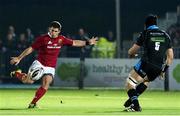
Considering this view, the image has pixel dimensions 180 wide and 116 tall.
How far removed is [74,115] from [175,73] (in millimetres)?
15384

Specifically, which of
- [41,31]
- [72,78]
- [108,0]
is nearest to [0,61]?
[72,78]

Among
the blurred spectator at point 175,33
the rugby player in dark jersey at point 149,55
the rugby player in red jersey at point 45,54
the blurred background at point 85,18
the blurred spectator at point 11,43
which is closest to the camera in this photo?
the rugby player in dark jersey at point 149,55

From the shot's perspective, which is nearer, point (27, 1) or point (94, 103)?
point (94, 103)

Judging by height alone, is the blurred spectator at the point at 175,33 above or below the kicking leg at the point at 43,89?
above

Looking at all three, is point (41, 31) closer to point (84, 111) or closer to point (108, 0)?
point (108, 0)

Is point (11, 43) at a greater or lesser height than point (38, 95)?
greater

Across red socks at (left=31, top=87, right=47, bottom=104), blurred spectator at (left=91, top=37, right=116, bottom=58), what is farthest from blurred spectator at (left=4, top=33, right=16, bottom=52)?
red socks at (left=31, top=87, right=47, bottom=104)

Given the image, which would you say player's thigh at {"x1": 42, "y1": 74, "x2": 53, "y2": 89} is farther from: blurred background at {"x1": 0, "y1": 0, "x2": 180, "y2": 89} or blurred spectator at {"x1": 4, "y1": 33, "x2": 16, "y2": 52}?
blurred background at {"x1": 0, "y1": 0, "x2": 180, "y2": 89}

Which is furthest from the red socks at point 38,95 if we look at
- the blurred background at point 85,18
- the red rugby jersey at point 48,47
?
the blurred background at point 85,18

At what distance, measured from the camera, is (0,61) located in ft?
119

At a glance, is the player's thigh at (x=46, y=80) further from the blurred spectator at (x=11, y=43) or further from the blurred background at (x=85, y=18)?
the blurred background at (x=85, y=18)

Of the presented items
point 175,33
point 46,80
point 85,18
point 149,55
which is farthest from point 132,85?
point 85,18

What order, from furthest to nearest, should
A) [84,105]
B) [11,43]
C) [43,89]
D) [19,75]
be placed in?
[11,43] < [84,105] < [19,75] < [43,89]

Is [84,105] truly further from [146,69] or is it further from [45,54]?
[146,69]
